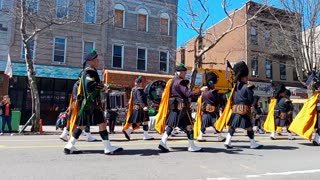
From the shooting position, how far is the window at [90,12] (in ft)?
78.6

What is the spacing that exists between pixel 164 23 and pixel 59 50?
27.0 feet

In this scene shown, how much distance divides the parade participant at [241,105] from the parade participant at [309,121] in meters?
1.77

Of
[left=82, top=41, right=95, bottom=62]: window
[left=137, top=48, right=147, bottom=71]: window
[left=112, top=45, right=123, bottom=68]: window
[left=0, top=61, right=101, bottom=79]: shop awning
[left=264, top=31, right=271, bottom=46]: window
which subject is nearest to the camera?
[left=0, top=61, right=101, bottom=79]: shop awning

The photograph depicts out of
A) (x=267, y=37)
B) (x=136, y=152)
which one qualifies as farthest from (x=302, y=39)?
(x=136, y=152)

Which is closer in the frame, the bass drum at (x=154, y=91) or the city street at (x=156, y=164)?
the city street at (x=156, y=164)

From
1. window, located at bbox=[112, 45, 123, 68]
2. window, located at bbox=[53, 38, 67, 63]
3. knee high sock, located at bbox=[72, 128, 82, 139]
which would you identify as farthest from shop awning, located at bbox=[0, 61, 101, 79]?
knee high sock, located at bbox=[72, 128, 82, 139]

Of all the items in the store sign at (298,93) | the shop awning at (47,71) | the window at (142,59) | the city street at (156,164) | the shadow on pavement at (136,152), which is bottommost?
the city street at (156,164)

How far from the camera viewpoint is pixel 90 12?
23.9 metres

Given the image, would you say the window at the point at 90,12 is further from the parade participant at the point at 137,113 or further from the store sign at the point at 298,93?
the store sign at the point at 298,93

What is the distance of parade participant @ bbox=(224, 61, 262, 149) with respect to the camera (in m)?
8.94

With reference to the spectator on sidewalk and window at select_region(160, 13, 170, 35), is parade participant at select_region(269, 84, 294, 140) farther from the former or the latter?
window at select_region(160, 13, 170, 35)

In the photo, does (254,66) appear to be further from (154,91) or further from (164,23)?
(154,91)

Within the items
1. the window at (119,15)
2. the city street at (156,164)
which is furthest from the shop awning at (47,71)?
the city street at (156,164)

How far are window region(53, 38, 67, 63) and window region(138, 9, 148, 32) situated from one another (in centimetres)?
566
